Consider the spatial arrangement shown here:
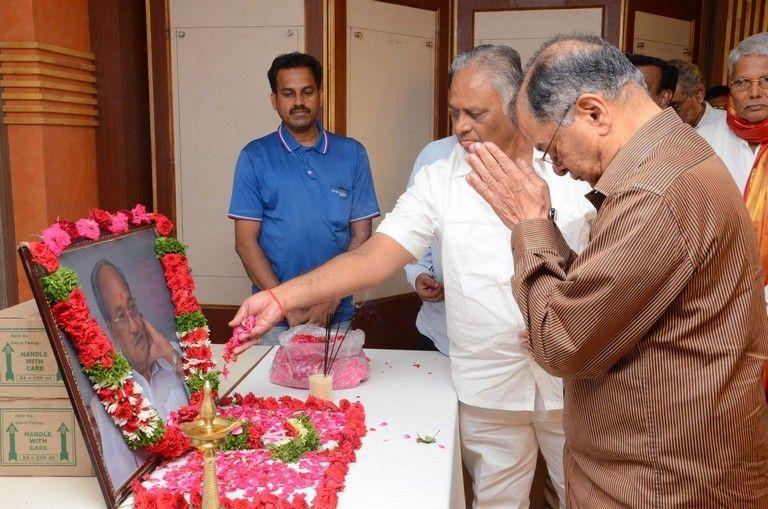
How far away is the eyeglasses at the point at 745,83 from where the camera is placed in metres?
2.68

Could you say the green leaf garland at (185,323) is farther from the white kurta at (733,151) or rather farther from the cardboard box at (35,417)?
the white kurta at (733,151)

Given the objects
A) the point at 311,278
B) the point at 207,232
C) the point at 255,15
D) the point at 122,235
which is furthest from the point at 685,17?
the point at 122,235

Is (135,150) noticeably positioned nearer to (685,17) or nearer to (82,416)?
(82,416)

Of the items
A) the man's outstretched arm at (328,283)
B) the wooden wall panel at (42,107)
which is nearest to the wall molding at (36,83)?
the wooden wall panel at (42,107)

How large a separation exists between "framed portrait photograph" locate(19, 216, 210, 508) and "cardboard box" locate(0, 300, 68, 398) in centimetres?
15

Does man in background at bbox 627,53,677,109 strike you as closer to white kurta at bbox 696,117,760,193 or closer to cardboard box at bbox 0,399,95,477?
white kurta at bbox 696,117,760,193

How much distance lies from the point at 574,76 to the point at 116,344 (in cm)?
100

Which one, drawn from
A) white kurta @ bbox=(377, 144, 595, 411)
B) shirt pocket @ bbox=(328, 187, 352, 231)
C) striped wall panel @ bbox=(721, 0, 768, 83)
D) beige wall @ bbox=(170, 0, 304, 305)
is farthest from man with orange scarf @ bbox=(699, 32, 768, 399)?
striped wall panel @ bbox=(721, 0, 768, 83)

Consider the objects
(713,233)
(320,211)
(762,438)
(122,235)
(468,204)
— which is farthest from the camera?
(320,211)

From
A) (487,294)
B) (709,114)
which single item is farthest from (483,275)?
(709,114)

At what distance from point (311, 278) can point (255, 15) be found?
2314 mm

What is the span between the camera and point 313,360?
6.70 ft

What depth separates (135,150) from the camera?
12.4 ft

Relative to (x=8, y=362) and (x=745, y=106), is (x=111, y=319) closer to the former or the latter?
(x=8, y=362)
